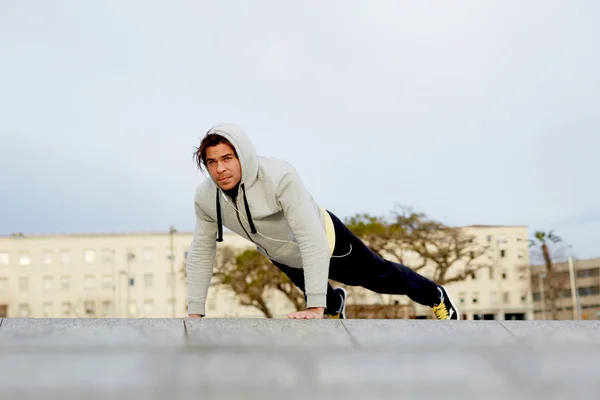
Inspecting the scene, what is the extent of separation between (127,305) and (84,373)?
70699 mm

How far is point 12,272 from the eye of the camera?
74.4 meters

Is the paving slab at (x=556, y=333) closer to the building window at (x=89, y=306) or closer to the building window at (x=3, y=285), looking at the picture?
the building window at (x=89, y=306)

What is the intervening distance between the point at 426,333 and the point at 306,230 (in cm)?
199

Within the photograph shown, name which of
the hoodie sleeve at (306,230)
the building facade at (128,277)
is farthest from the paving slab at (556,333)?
the building facade at (128,277)

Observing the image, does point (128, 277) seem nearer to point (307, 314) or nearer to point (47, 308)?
point (47, 308)

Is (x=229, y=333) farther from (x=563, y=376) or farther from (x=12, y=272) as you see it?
(x=12, y=272)

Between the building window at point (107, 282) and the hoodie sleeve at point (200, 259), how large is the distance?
234 ft

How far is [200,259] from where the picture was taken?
5.38 metres

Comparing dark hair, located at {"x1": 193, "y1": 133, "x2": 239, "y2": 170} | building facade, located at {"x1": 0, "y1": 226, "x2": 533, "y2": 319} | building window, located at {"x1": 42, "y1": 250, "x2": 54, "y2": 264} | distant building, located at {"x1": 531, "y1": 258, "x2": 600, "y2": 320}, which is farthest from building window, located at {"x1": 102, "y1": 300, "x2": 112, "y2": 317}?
dark hair, located at {"x1": 193, "y1": 133, "x2": 239, "y2": 170}

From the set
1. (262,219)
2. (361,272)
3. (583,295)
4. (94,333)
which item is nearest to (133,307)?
(583,295)

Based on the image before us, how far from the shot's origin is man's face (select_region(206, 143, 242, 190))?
4.79 m

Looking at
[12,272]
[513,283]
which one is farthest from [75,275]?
[513,283]

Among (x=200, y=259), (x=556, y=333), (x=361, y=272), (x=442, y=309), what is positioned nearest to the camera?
(x=556, y=333)

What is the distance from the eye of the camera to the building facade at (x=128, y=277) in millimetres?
72438
